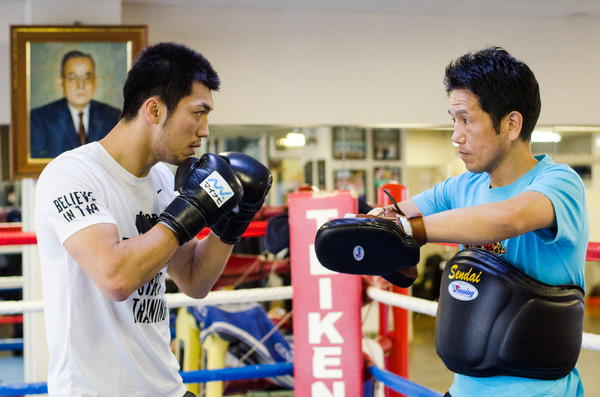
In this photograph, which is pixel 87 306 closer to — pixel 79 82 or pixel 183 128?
pixel 183 128

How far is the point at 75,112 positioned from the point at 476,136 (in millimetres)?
3153

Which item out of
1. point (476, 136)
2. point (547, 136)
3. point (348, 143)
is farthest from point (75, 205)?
point (547, 136)

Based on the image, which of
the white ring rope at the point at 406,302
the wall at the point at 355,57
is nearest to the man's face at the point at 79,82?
the wall at the point at 355,57

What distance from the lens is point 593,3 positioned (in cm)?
427

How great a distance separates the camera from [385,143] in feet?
14.9

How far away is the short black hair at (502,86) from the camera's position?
1010 millimetres

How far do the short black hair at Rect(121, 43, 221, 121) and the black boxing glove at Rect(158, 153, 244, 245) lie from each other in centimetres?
16

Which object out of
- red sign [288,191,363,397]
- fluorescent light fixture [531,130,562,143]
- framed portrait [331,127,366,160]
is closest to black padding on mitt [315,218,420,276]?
red sign [288,191,363,397]

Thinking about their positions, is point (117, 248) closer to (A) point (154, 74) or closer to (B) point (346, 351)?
(A) point (154, 74)

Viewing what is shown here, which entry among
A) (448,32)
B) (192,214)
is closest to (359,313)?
(192,214)

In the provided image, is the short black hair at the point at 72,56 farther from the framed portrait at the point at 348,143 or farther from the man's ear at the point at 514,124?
the man's ear at the point at 514,124

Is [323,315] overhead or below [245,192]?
below

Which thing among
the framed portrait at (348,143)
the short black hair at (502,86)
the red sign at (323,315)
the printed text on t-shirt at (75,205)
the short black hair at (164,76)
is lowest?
the red sign at (323,315)

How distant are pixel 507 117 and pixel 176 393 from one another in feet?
2.85
